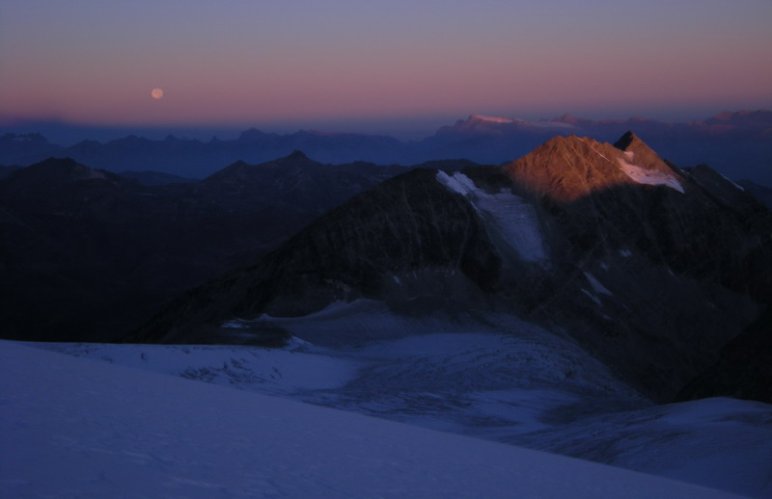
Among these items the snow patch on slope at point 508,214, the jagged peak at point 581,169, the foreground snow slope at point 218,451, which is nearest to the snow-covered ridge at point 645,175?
the jagged peak at point 581,169

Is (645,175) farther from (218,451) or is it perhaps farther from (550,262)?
(218,451)

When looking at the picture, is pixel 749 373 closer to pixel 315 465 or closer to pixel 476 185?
pixel 315 465

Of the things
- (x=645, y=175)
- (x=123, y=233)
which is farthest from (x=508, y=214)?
(x=123, y=233)

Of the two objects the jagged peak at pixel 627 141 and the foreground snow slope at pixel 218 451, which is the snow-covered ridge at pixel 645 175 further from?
the foreground snow slope at pixel 218 451

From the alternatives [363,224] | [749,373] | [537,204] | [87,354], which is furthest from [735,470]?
[537,204]

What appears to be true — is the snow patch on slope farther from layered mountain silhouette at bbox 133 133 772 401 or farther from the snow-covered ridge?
the snow-covered ridge
